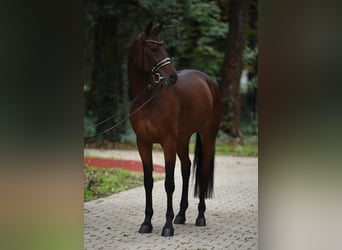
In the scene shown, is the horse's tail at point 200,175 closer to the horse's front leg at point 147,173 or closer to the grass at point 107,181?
the horse's front leg at point 147,173

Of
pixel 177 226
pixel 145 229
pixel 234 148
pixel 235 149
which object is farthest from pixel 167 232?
pixel 234 148

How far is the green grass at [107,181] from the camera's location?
366 inches

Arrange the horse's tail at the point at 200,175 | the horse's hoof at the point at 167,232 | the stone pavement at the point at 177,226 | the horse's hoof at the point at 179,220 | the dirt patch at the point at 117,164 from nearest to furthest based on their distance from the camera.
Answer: the stone pavement at the point at 177,226, the horse's hoof at the point at 167,232, the horse's hoof at the point at 179,220, the horse's tail at the point at 200,175, the dirt patch at the point at 117,164

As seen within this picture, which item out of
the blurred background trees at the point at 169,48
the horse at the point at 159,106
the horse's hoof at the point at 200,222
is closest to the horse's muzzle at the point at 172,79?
the horse at the point at 159,106

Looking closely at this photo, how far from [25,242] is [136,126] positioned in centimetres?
284

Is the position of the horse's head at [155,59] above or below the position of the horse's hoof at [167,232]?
above

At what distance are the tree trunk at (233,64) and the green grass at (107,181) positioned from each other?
5.48 m

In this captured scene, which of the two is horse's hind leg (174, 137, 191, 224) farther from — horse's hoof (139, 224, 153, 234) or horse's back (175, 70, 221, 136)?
horse's hoof (139, 224, 153, 234)

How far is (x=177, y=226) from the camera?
679 centimetres

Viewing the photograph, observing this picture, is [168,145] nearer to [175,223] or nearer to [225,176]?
[175,223]

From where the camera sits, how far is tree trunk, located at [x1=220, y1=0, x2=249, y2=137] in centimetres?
1638

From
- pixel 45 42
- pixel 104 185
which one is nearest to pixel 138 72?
pixel 45 42

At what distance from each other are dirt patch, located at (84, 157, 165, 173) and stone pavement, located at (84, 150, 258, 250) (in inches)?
52.2

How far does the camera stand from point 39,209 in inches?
138
